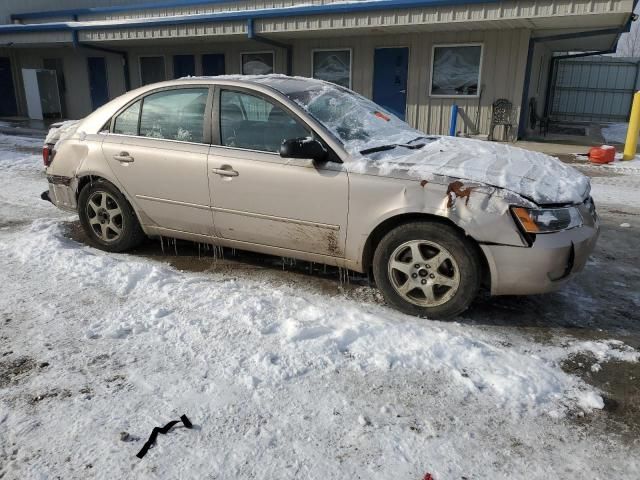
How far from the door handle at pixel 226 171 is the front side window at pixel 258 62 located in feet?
41.6

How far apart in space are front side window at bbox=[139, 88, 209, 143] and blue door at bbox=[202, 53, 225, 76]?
42.4ft

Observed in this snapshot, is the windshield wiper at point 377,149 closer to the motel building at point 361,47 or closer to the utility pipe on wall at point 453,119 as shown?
the motel building at point 361,47

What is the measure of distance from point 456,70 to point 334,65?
348 cm

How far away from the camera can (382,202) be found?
3479mm

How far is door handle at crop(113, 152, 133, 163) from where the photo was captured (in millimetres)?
4422

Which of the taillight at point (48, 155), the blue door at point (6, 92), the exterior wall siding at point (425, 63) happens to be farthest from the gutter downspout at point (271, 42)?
the blue door at point (6, 92)

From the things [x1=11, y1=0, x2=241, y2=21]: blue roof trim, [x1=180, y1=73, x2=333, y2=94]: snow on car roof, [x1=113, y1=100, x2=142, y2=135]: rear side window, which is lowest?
[x1=113, y1=100, x2=142, y2=135]: rear side window

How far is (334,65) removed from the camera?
14.6 meters

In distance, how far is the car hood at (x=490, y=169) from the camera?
10.8ft

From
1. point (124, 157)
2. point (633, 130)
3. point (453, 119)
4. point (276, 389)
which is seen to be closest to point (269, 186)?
point (124, 157)

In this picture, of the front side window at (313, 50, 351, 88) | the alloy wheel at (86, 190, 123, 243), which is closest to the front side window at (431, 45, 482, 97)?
the front side window at (313, 50, 351, 88)

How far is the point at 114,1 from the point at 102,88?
6249mm

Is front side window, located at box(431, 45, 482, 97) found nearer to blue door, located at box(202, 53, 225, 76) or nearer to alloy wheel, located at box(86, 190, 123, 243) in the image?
blue door, located at box(202, 53, 225, 76)

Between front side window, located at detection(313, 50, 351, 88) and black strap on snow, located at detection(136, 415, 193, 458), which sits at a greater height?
front side window, located at detection(313, 50, 351, 88)
